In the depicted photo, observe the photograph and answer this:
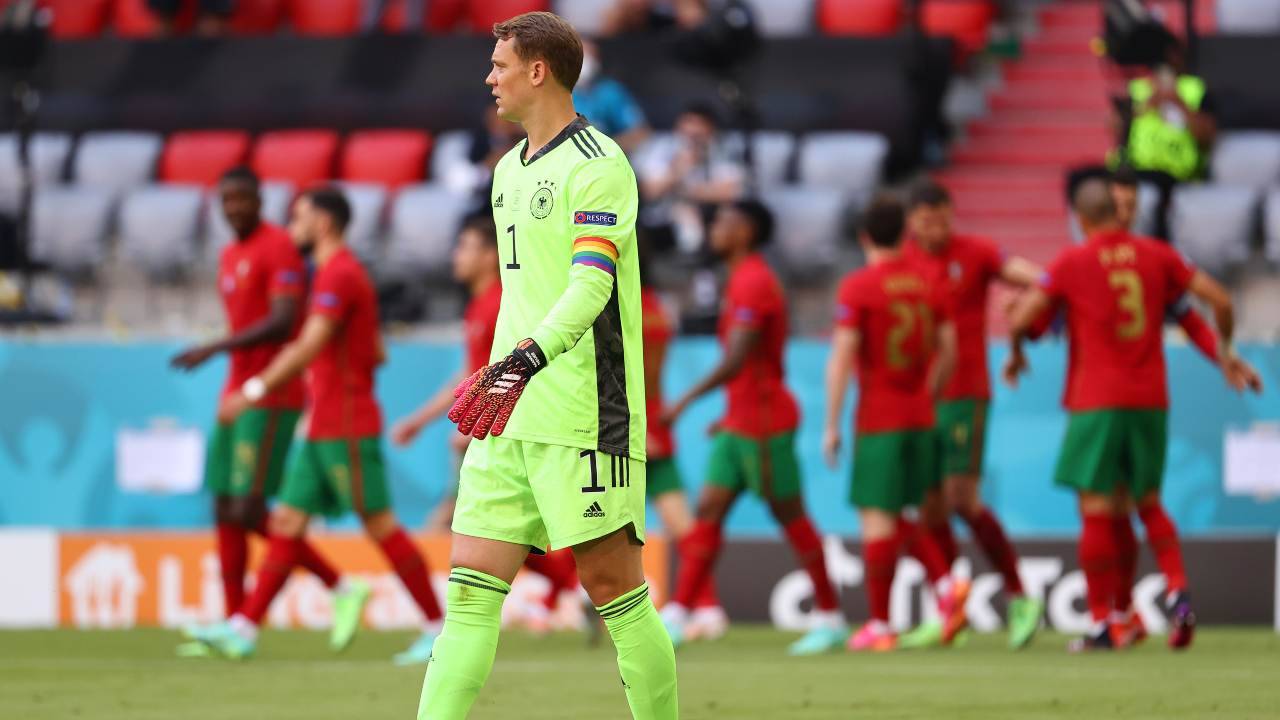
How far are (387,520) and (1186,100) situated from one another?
7994 mm

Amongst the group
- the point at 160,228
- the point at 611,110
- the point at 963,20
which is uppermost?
the point at 963,20

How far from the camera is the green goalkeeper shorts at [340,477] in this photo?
430 inches

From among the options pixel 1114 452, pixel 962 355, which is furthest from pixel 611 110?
pixel 1114 452

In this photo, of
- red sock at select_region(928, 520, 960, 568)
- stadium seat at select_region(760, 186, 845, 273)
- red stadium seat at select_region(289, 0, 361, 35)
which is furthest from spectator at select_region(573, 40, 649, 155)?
red sock at select_region(928, 520, 960, 568)

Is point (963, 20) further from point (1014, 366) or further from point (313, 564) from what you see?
point (313, 564)

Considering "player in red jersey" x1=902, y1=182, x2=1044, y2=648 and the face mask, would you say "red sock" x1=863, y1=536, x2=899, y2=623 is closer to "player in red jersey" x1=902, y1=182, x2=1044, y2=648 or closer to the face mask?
"player in red jersey" x1=902, y1=182, x2=1044, y2=648

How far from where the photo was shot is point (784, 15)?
765 inches

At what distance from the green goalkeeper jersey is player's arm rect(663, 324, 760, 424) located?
16.8 feet

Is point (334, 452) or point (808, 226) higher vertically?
point (808, 226)

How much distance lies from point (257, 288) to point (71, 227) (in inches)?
297

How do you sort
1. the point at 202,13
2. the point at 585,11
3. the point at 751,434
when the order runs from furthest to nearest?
1. the point at 202,13
2. the point at 585,11
3. the point at 751,434

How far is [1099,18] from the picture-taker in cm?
1973

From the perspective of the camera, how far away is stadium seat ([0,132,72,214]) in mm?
19297

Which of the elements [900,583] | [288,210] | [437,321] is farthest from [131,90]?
[900,583]
